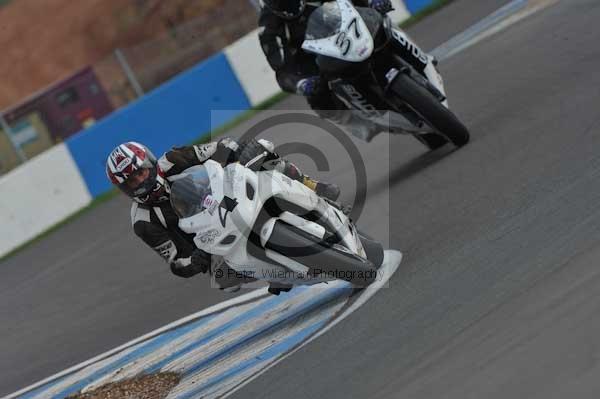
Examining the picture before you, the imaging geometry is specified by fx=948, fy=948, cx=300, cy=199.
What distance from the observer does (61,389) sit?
295 inches

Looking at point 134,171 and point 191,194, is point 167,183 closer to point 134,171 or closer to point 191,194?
point 134,171

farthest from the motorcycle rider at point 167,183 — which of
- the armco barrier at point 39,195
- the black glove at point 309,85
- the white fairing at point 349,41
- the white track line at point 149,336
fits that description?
the armco barrier at point 39,195

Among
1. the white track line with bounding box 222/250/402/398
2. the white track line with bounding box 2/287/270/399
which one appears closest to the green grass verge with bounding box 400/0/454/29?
the white track line with bounding box 2/287/270/399

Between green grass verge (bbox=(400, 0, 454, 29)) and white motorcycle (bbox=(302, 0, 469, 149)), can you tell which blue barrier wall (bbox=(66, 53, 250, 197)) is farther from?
white motorcycle (bbox=(302, 0, 469, 149))

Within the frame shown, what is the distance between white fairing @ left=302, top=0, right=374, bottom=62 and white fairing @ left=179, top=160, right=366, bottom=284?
198 cm

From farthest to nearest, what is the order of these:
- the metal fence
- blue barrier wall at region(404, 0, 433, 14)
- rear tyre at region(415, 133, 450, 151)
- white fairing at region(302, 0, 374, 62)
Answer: blue barrier wall at region(404, 0, 433, 14), the metal fence, rear tyre at region(415, 133, 450, 151), white fairing at region(302, 0, 374, 62)

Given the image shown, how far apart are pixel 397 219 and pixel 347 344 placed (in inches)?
88.4

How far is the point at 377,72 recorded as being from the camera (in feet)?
26.9

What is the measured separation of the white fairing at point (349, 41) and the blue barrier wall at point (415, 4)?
314 inches

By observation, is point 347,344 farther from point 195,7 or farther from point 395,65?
point 195,7

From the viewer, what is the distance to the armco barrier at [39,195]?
13352 millimetres

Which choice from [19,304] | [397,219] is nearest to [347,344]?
[397,219]

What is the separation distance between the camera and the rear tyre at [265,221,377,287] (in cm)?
572

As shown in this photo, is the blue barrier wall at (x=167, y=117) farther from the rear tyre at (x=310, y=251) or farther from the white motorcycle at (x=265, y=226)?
the rear tyre at (x=310, y=251)
